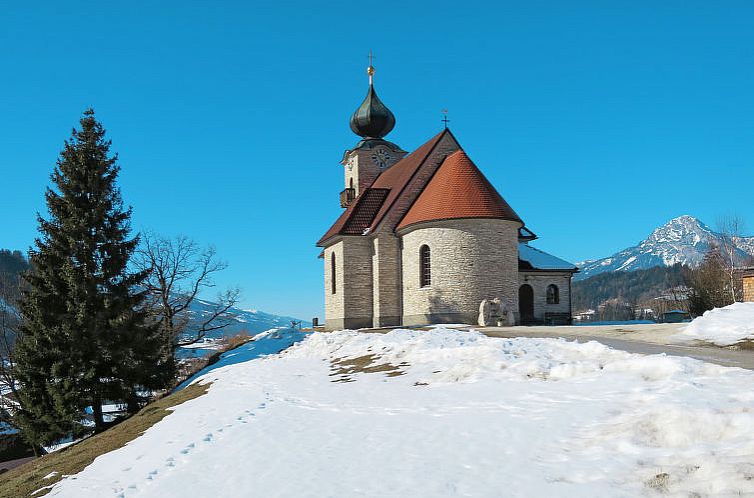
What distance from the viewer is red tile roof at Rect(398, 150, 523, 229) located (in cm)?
2534

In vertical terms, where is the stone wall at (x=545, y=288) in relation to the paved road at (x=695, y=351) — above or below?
above

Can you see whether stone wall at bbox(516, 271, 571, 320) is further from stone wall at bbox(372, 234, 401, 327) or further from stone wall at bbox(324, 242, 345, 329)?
stone wall at bbox(324, 242, 345, 329)

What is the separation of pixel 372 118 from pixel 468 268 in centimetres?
1650

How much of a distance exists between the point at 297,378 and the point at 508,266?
13005 mm

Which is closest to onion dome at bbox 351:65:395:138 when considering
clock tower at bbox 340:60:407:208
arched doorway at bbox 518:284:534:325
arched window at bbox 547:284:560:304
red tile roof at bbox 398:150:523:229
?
clock tower at bbox 340:60:407:208

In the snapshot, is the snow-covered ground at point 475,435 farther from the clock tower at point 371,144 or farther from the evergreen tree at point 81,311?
the clock tower at point 371,144

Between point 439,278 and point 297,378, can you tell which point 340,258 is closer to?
point 439,278

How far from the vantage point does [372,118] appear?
3800cm

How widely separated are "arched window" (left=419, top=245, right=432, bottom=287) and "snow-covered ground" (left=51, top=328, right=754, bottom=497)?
13158mm

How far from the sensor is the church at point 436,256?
82.4 ft

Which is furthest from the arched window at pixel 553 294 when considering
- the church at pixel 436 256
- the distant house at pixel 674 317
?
the distant house at pixel 674 317

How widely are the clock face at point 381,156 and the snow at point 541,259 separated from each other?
11.1 m

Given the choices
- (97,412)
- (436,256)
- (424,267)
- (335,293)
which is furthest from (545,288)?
(97,412)

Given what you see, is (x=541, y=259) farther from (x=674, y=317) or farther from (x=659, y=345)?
(x=659, y=345)
